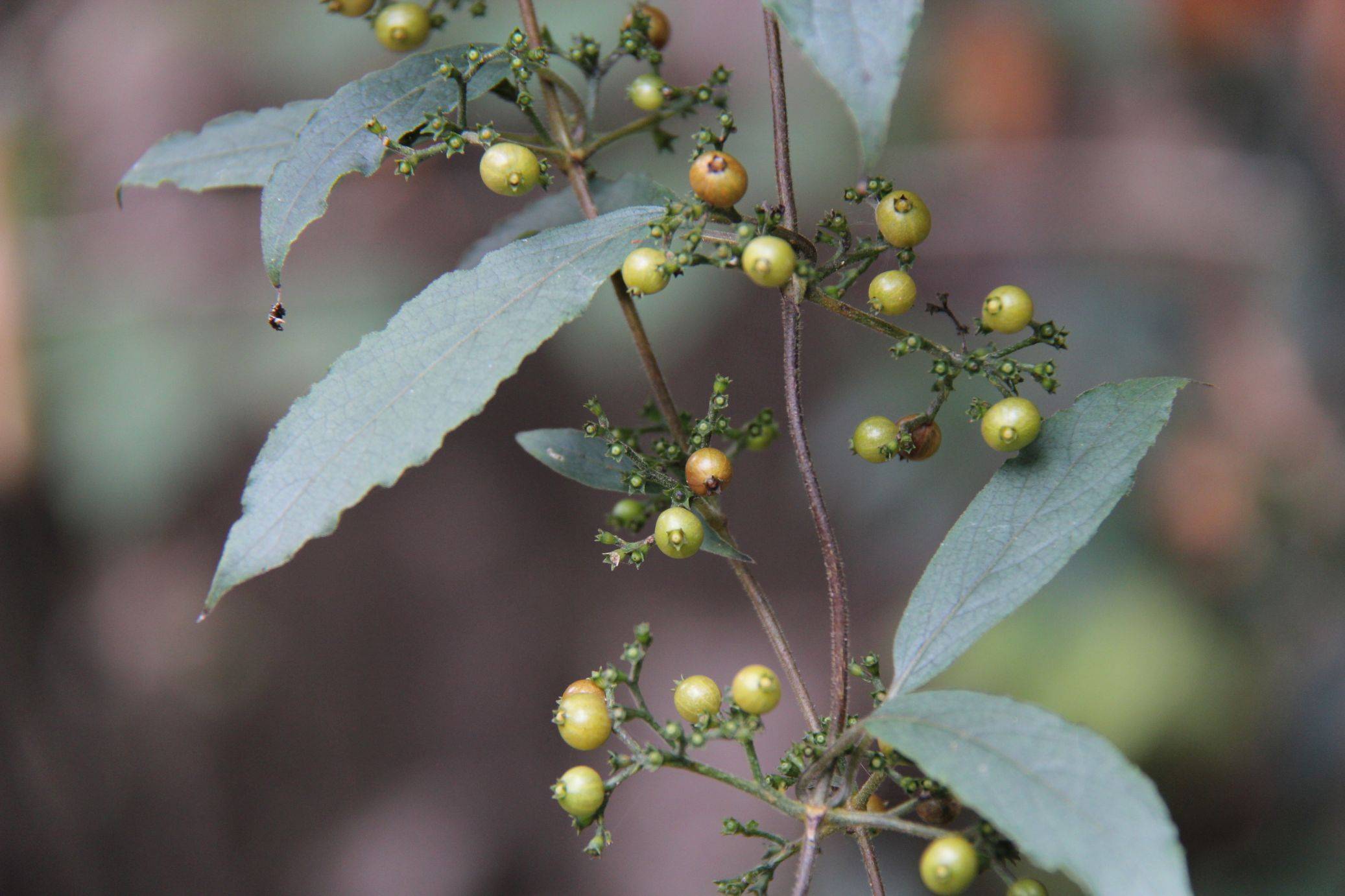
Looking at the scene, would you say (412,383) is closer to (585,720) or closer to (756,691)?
(585,720)

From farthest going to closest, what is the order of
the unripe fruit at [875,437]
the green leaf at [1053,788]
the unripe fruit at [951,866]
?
the unripe fruit at [875,437]
the unripe fruit at [951,866]
the green leaf at [1053,788]

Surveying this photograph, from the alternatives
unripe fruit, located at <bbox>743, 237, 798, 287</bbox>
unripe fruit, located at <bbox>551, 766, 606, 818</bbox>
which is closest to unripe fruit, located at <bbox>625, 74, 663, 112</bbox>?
unripe fruit, located at <bbox>743, 237, 798, 287</bbox>

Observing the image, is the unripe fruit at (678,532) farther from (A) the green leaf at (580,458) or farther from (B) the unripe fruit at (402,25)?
(B) the unripe fruit at (402,25)

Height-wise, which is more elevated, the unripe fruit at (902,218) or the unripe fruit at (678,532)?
the unripe fruit at (902,218)

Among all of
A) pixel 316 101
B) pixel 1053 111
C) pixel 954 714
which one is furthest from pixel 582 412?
pixel 954 714

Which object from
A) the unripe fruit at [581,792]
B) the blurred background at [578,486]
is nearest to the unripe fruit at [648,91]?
the unripe fruit at [581,792]

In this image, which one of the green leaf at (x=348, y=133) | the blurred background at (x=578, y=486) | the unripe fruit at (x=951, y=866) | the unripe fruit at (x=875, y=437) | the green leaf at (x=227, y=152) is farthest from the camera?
the blurred background at (x=578, y=486)

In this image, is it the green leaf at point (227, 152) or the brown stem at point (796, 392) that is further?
the green leaf at point (227, 152)
